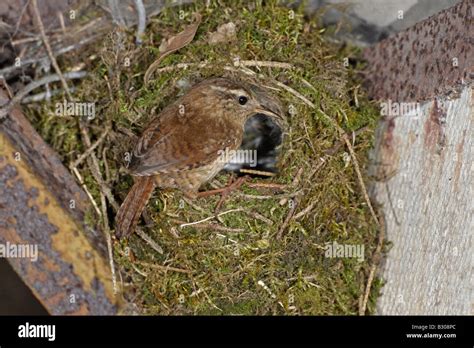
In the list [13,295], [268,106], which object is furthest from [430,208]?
[13,295]

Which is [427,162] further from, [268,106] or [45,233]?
[45,233]

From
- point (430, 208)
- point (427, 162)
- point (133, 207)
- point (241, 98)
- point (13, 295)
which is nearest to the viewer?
point (430, 208)

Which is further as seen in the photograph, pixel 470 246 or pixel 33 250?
pixel 33 250

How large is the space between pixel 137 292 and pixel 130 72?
1.29 meters

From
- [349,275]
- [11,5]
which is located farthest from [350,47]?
[11,5]

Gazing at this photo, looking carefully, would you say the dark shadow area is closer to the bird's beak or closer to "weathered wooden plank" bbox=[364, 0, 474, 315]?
the bird's beak

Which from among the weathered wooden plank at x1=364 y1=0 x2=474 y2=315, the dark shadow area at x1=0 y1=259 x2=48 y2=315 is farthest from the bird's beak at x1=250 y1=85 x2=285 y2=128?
the dark shadow area at x1=0 y1=259 x2=48 y2=315

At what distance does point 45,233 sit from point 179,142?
89 cm

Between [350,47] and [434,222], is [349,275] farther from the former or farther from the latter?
[350,47]

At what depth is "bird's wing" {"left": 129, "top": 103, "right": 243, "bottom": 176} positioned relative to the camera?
12.7 ft

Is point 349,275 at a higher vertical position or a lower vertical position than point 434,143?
lower

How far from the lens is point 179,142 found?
3.97 meters

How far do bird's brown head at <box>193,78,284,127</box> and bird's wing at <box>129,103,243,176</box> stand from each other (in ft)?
0.37

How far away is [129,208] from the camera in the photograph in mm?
3861
